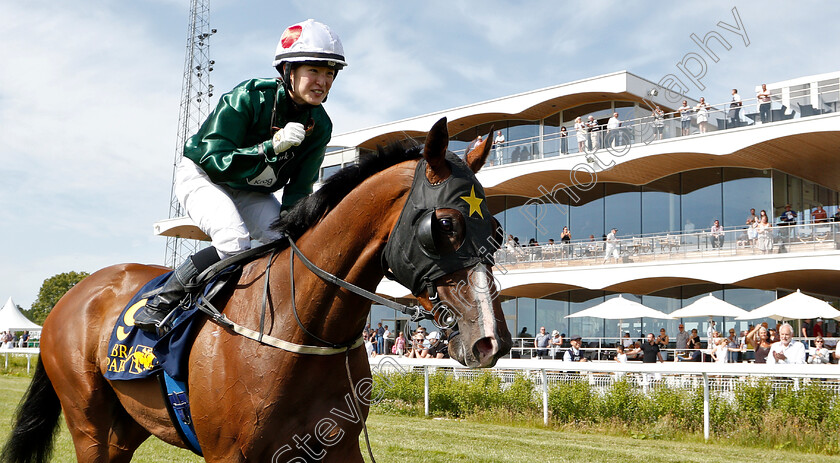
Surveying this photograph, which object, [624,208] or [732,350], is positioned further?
[624,208]

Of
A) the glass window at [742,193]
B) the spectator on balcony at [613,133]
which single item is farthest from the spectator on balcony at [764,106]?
the spectator on balcony at [613,133]

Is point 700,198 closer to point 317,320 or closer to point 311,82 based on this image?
point 311,82

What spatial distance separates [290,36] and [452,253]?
1.31 m

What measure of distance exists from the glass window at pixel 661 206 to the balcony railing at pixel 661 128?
2148 mm

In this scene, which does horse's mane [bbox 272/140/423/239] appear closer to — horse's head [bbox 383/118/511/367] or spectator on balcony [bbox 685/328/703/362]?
horse's head [bbox 383/118/511/367]

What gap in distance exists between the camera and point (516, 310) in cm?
2675

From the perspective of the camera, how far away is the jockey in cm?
306

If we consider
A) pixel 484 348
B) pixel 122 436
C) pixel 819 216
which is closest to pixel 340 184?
pixel 484 348

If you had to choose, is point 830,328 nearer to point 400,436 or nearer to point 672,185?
point 672,185

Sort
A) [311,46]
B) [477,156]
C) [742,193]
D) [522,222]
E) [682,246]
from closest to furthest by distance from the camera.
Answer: [477,156]
[311,46]
[682,246]
[742,193]
[522,222]

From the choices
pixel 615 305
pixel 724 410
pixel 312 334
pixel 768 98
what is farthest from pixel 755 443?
pixel 768 98

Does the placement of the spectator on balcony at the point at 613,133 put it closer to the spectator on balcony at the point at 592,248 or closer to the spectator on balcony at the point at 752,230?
the spectator on balcony at the point at 592,248

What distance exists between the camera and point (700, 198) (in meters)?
23.0

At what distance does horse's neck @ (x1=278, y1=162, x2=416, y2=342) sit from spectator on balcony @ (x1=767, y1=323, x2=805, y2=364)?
1070 cm
